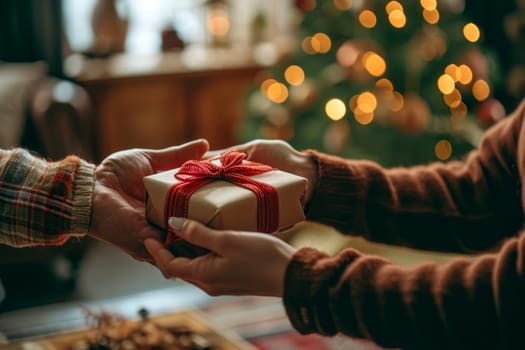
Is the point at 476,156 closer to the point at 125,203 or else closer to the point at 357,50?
the point at 125,203

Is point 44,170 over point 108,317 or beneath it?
over

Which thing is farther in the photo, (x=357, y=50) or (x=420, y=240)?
(x=357, y=50)

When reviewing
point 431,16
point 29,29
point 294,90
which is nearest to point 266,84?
point 294,90

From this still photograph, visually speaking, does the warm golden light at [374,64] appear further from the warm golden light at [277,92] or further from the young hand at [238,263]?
the young hand at [238,263]

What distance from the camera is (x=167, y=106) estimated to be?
13.9 ft

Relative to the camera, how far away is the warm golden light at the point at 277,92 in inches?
134

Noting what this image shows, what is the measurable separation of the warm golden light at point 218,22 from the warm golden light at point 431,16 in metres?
1.70

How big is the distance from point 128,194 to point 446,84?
2.20 metres

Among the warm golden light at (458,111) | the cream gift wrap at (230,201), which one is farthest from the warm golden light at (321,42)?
the cream gift wrap at (230,201)

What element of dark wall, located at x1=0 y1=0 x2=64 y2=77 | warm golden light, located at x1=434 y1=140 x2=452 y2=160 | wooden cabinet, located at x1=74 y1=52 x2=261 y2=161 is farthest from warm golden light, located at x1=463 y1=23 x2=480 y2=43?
dark wall, located at x1=0 y1=0 x2=64 y2=77

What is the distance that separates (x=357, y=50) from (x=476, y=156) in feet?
5.45

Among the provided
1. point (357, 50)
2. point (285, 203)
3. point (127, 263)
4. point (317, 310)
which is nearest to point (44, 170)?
point (285, 203)

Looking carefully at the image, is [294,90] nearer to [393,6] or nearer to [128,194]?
[393,6]

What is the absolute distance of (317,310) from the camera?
3.24ft
